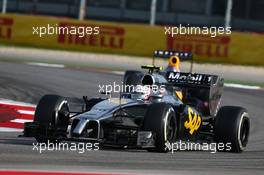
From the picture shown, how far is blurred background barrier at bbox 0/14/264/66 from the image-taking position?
95.4 feet

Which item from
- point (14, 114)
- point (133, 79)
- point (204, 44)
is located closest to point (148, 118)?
point (133, 79)

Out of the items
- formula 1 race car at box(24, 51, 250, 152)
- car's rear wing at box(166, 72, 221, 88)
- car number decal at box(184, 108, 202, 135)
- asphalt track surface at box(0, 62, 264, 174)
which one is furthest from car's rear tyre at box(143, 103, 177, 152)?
car's rear wing at box(166, 72, 221, 88)

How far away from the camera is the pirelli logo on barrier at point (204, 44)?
29109 millimetres

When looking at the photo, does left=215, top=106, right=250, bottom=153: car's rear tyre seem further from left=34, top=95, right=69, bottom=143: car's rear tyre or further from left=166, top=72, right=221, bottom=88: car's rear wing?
left=34, top=95, right=69, bottom=143: car's rear tyre

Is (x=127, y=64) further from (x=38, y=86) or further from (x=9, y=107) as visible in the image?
(x=9, y=107)

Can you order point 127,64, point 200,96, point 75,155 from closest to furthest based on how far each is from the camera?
point 75,155 < point 200,96 < point 127,64

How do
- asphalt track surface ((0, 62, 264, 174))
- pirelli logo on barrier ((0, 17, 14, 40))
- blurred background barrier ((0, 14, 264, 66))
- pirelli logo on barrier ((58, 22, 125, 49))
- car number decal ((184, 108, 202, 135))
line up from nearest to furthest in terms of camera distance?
asphalt track surface ((0, 62, 264, 174)) < car number decal ((184, 108, 202, 135)) < blurred background barrier ((0, 14, 264, 66)) < pirelli logo on barrier ((58, 22, 125, 49)) < pirelli logo on barrier ((0, 17, 14, 40))

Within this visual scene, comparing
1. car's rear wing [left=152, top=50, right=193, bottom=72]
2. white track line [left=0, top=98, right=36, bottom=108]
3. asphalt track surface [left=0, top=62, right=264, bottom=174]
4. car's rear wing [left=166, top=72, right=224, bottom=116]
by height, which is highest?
car's rear wing [left=152, top=50, right=193, bottom=72]

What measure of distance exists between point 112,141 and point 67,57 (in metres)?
19.7

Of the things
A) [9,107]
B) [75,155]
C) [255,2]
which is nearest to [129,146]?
[75,155]

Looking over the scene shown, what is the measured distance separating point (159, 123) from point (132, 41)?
19547 millimetres

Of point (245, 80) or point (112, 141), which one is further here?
point (245, 80)

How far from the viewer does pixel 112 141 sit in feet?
37.0

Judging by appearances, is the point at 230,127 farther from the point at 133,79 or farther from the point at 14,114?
the point at 14,114
